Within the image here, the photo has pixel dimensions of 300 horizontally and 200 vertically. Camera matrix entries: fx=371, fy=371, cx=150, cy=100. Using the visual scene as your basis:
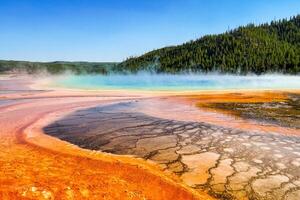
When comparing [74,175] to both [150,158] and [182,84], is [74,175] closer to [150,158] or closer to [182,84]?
[150,158]

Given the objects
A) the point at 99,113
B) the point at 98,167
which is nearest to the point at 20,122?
the point at 99,113

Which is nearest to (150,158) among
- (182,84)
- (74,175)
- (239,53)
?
(74,175)

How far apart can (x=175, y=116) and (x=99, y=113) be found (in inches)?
136

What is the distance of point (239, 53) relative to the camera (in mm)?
114250

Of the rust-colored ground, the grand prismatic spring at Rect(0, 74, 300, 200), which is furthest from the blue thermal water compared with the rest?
the rust-colored ground

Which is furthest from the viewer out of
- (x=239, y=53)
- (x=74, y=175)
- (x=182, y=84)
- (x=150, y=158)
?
(x=239, y=53)

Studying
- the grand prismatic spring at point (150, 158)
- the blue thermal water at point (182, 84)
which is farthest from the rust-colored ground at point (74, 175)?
the blue thermal water at point (182, 84)

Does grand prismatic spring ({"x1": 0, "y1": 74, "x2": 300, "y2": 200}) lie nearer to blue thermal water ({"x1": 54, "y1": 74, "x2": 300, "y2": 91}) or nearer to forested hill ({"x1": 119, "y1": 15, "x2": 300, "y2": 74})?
blue thermal water ({"x1": 54, "y1": 74, "x2": 300, "y2": 91})

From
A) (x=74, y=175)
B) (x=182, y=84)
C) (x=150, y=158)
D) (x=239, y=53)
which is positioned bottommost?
(x=182, y=84)

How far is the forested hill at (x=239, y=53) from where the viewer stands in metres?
100

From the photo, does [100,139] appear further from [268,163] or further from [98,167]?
[268,163]

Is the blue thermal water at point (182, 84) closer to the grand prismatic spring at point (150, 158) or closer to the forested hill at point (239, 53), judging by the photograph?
the grand prismatic spring at point (150, 158)

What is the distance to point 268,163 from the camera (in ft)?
27.0

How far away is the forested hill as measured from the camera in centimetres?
10038
